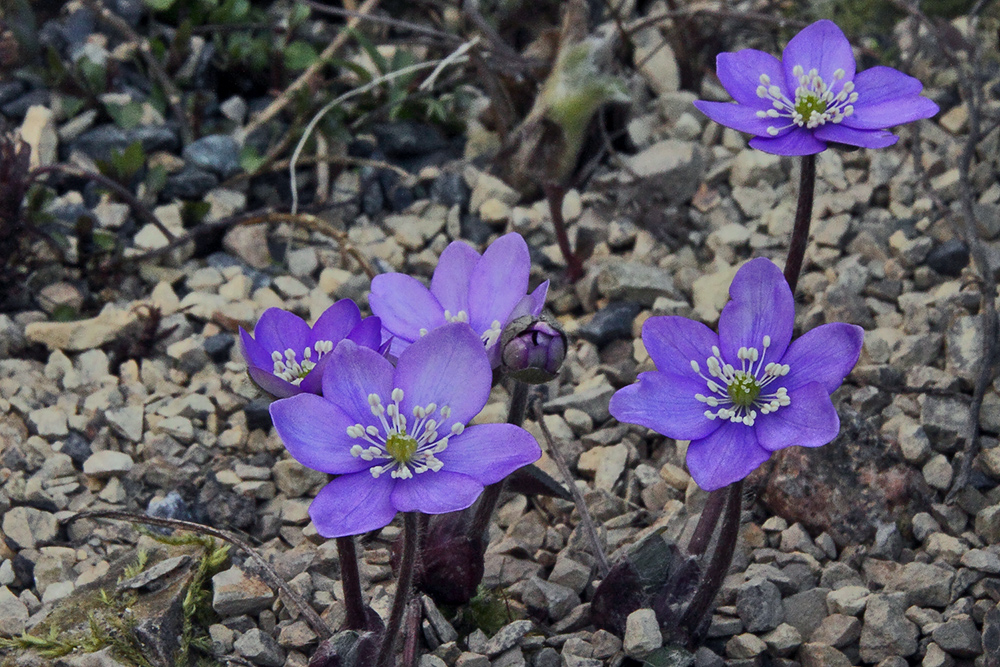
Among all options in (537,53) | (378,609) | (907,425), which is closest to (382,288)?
(378,609)

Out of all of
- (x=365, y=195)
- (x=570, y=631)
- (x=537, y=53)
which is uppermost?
(x=537, y=53)

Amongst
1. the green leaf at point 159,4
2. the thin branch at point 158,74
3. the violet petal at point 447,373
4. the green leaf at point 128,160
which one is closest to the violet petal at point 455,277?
the violet petal at point 447,373

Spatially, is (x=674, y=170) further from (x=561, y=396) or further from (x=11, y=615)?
(x=11, y=615)

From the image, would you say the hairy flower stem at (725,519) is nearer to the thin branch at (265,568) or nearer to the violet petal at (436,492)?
the violet petal at (436,492)

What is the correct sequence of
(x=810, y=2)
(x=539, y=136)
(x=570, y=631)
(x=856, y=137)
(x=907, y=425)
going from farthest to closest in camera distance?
(x=810, y=2) → (x=539, y=136) → (x=907, y=425) → (x=570, y=631) → (x=856, y=137)

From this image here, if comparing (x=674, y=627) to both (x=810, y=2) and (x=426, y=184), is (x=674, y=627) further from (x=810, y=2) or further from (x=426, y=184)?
(x=810, y=2)

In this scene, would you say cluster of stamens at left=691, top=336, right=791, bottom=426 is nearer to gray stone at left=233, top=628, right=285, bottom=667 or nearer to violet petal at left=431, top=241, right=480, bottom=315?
violet petal at left=431, top=241, right=480, bottom=315

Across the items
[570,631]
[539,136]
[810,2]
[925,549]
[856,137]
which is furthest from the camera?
[810,2]
